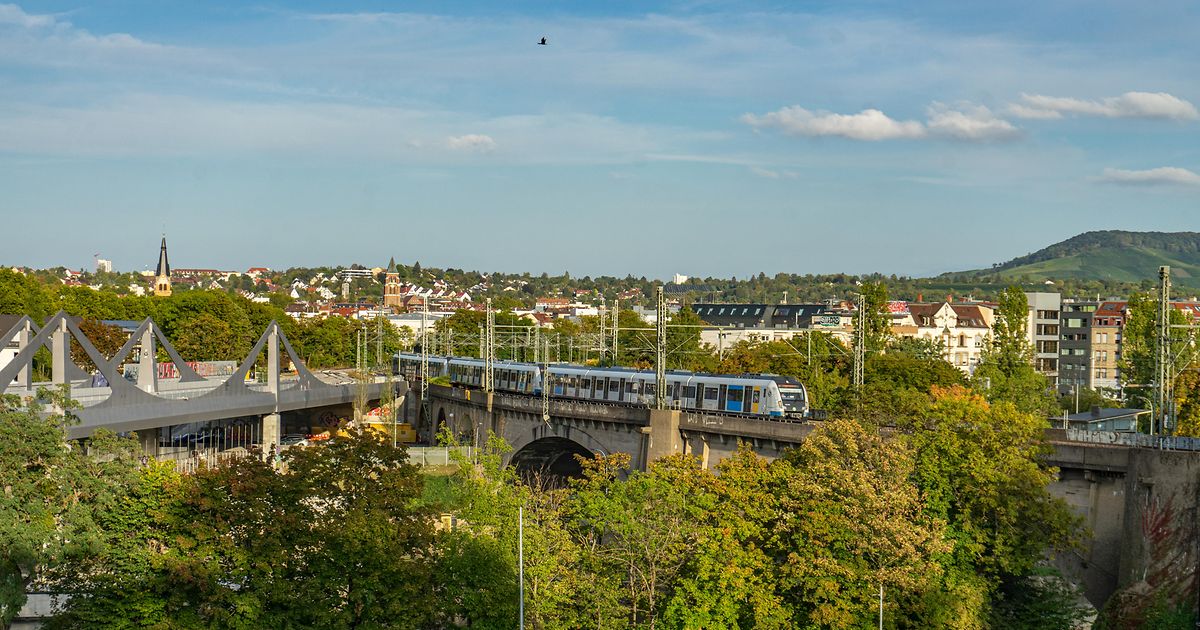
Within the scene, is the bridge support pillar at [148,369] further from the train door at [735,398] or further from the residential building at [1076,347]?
the residential building at [1076,347]

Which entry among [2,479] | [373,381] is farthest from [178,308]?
[2,479]

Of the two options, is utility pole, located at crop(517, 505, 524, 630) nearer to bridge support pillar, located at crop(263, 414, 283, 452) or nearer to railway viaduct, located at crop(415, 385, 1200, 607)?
railway viaduct, located at crop(415, 385, 1200, 607)

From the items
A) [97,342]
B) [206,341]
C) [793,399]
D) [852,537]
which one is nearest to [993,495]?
[852,537]

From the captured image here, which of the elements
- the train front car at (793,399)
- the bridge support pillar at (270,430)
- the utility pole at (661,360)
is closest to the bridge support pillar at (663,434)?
the utility pole at (661,360)

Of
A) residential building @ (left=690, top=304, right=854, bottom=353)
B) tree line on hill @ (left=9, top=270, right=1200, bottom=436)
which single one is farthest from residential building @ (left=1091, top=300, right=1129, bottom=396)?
tree line on hill @ (left=9, top=270, right=1200, bottom=436)

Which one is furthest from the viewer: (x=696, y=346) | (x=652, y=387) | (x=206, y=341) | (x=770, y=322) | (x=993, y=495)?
(x=770, y=322)

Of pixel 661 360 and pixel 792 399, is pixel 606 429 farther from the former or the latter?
pixel 792 399
